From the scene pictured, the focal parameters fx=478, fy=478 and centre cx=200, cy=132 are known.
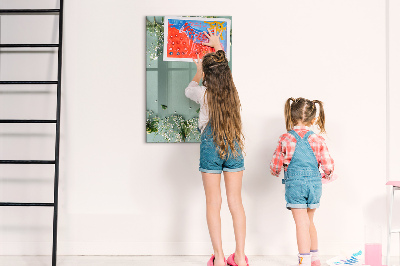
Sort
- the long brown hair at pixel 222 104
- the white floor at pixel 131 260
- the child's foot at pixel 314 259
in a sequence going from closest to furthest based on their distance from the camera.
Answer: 1. the long brown hair at pixel 222 104
2. the child's foot at pixel 314 259
3. the white floor at pixel 131 260

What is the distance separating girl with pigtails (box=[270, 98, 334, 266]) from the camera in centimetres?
298

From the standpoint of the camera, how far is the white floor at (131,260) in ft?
10.6

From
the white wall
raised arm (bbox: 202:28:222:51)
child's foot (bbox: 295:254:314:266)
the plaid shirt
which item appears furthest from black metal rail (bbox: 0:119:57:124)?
child's foot (bbox: 295:254:314:266)

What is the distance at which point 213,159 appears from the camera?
299cm

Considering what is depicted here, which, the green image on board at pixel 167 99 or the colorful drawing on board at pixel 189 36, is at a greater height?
the colorful drawing on board at pixel 189 36

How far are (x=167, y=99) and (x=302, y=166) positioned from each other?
1104 mm

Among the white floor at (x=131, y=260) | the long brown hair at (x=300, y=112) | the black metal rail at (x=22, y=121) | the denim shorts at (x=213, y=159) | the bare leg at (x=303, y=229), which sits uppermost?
the long brown hair at (x=300, y=112)

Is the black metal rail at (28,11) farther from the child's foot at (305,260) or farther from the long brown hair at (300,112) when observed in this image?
the child's foot at (305,260)

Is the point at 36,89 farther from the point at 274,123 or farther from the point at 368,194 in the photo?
the point at 368,194

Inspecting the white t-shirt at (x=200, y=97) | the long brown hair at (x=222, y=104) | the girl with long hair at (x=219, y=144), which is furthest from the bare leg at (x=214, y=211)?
the white t-shirt at (x=200, y=97)

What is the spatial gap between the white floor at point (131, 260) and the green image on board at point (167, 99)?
33.2 inches

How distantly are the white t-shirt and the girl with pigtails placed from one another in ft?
1.70

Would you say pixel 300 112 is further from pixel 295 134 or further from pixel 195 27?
pixel 195 27

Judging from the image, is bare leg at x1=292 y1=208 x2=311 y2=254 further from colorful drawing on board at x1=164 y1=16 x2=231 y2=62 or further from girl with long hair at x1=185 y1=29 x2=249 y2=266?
colorful drawing on board at x1=164 y1=16 x2=231 y2=62
